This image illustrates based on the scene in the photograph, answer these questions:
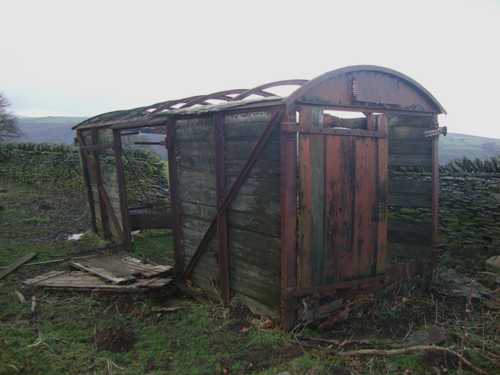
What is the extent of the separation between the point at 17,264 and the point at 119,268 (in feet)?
7.53

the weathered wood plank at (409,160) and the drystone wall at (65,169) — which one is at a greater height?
the weathered wood plank at (409,160)

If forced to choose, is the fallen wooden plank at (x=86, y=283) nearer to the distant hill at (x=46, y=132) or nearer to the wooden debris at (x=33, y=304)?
the wooden debris at (x=33, y=304)

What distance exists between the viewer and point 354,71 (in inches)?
177

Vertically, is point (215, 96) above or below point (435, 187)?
above

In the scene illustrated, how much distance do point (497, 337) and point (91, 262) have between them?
22.0 ft

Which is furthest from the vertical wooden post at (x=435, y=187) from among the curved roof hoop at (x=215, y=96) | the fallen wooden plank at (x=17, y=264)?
the fallen wooden plank at (x=17, y=264)

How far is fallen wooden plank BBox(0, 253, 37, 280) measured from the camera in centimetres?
663

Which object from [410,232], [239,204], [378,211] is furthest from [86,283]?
[410,232]

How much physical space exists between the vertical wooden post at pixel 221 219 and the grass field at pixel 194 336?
36 cm

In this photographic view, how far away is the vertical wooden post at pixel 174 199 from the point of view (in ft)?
19.0

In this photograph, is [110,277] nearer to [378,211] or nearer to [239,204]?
[239,204]

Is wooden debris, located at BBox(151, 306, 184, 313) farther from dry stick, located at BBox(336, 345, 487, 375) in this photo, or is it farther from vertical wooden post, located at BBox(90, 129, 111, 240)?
vertical wooden post, located at BBox(90, 129, 111, 240)

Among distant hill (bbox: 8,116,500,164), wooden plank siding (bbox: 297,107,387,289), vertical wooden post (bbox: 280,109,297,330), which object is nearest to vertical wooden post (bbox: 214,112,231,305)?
vertical wooden post (bbox: 280,109,297,330)

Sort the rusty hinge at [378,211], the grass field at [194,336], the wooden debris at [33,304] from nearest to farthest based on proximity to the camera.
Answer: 1. the grass field at [194,336]
2. the rusty hinge at [378,211]
3. the wooden debris at [33,304]
